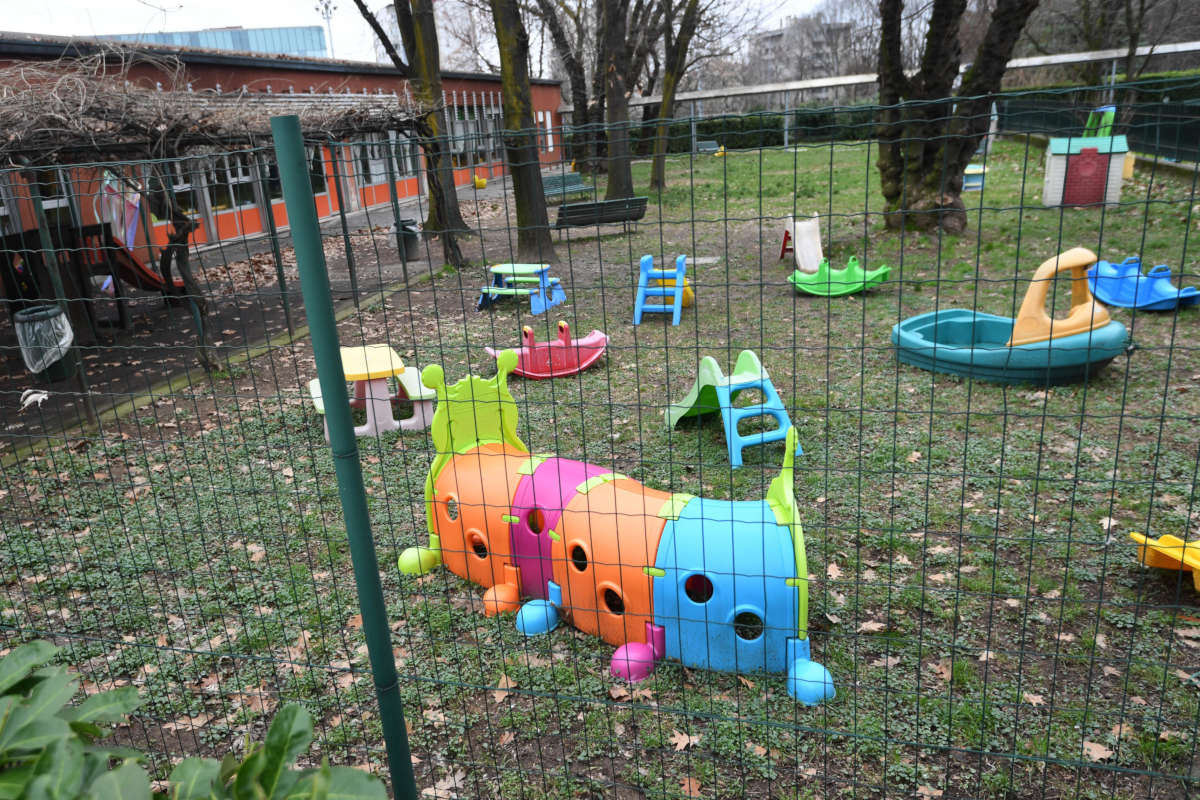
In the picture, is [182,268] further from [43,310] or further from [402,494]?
[402,494]

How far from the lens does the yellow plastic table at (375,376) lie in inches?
245

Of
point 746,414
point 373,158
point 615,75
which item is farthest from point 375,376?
point 615,75

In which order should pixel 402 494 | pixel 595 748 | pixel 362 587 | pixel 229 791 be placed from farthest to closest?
pixel 402 494, pixel 595 748, pixel 362 587, pixel 229 791

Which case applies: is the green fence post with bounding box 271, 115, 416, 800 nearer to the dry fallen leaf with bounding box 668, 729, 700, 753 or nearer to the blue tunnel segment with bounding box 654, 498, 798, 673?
the dry fallen leaf with bounding box 668, 729, 700, 753

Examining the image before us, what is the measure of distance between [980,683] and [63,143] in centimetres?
832

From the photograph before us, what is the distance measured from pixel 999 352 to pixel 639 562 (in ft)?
14.8

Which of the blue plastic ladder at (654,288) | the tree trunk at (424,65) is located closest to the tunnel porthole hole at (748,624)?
the blue plastic ladder at (654,288)

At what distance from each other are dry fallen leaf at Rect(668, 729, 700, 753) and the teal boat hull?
3.49 metres

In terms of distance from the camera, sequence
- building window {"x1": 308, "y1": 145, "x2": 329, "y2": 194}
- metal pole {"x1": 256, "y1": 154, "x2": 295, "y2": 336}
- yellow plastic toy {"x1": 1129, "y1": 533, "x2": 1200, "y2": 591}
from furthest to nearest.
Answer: yellow plastic toy {"x1": 1129, "y1": 533, "x2": 1200, "y2": 591}
metal pole {"x1": 256, "y1": 154, "x2": 295, "y2": 336}
building window {"x1": 308, "y1": 145, "x2": 329, "y2": 194}

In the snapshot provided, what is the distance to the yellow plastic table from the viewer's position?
623cm

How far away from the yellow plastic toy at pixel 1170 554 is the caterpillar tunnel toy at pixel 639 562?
171cm

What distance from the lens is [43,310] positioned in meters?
7.59

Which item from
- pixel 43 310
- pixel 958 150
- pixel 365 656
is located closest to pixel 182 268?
pixel 43 310

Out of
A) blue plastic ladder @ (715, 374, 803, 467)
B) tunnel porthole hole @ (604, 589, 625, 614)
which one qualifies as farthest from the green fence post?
blue plastic ladder @ (715, 374, 803, 467)
